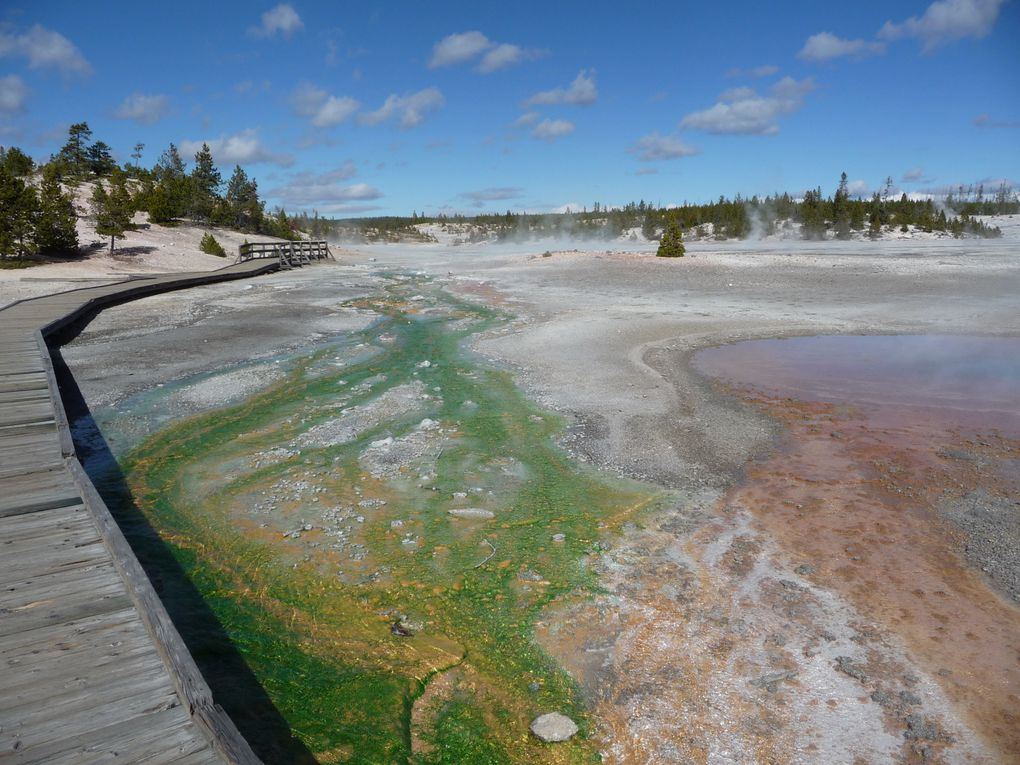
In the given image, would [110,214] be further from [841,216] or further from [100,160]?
[841,216]

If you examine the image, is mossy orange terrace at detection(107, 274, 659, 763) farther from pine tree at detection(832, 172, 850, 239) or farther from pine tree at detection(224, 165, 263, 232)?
pine tree at detection(832, 172, 850, 239)

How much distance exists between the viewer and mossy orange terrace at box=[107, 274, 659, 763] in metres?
3.73

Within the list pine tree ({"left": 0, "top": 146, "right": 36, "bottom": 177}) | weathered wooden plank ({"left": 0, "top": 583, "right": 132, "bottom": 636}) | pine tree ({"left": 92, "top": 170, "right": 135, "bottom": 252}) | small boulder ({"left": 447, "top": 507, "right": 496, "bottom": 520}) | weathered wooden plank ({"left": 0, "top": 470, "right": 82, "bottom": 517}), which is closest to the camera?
weathered wooden plank ({"left": 0, "top": 583, "right": 132, "bottom": 636})

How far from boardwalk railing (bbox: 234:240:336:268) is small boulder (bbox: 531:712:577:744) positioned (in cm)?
3481

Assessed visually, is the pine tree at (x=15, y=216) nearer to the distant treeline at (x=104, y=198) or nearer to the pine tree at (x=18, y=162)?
the distant treeline at (x=104, y=198)

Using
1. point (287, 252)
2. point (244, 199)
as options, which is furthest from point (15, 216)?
point (244, 199)

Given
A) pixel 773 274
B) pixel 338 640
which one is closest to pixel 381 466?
pixel 338 640

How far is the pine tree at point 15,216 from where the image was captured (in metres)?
24.4

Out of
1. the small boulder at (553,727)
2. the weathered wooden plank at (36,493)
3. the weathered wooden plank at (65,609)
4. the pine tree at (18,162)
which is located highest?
the pine tree at (18,162)

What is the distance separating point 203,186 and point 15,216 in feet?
65.9

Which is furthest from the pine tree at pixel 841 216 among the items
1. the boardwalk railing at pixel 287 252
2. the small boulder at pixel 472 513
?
the small boulder at pixel 472 513

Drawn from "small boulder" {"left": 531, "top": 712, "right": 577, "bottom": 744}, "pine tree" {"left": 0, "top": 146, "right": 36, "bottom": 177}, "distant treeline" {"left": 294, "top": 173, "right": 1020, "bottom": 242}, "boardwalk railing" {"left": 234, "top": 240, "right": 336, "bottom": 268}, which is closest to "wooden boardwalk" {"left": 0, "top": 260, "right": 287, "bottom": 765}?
"small boulder" {"left": 531, "top": 712, "right": 577, "bottom": 744}

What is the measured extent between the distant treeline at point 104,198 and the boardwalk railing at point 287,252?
5.70m

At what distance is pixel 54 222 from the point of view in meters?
26.7
